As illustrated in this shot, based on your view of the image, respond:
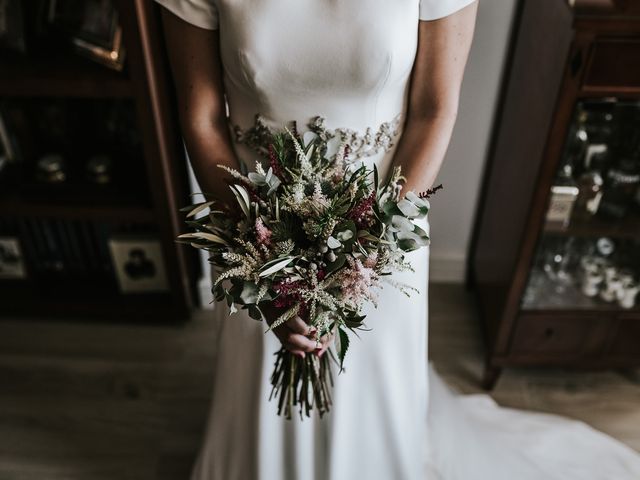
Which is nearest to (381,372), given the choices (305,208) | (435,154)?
(435,154)

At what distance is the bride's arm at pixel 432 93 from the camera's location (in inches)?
53.5

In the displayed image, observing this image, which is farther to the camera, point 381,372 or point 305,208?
point 381,372

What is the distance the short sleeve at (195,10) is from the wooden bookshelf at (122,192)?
0.45 metres

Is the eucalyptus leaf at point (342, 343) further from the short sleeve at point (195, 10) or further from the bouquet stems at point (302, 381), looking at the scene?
the short sleeve at point (195, 10)

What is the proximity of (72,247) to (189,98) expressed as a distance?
1.21 meters

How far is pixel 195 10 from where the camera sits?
52.0 inches

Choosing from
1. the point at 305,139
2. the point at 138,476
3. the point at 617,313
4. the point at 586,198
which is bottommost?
the point at 138,476

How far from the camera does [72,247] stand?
242cm

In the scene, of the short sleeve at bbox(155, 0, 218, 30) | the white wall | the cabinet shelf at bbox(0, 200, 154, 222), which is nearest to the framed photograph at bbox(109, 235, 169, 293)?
the cabinet shelf at bbox(0, 200, 154, 222)

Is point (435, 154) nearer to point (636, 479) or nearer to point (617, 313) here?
point (617, 313)

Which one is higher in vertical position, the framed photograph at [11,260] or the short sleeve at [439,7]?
the short sleeve at [439,7]

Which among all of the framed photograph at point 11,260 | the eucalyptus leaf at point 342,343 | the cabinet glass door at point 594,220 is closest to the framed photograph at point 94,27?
the framed photograph at point 11,260

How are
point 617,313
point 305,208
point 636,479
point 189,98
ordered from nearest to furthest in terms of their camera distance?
point 305,208 < point 189,98 < point 636,479 < point 617,313

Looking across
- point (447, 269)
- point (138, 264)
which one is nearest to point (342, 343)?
point (138, 264)
